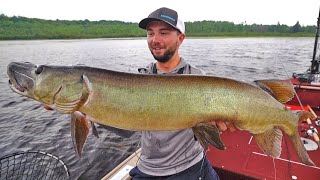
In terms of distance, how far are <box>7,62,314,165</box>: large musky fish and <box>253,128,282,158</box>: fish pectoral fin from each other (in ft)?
0.96

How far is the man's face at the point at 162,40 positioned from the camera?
302cm

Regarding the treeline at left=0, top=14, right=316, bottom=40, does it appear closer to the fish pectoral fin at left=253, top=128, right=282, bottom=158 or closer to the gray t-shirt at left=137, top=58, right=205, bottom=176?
the gray t-shirt at left=137, top=58, right=205, bottom=176

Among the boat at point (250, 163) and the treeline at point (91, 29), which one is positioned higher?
the treeline at point (91, 29)

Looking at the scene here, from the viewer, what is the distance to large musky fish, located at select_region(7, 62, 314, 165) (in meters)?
2.49

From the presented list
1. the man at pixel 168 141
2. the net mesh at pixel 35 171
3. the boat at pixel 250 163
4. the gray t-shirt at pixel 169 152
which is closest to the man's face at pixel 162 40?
the man at pixel 168 141

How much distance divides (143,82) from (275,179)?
2.80m

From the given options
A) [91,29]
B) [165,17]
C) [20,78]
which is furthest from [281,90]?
[91,29]

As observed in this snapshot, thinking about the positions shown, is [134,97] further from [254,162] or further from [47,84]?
[254,162]

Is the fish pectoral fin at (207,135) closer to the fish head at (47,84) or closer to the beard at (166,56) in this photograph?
the beard at (166,56)

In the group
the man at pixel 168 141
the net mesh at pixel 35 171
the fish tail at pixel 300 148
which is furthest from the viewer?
the net mesh at pixel 35 171

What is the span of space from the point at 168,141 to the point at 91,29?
78758 millimetres

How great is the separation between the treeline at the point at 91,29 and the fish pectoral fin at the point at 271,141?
5946cm

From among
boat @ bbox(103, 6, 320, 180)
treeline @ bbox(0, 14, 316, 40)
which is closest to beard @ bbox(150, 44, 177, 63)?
boat @ bbox(103, 6, 320, 180)

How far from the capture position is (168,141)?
9.53ft
